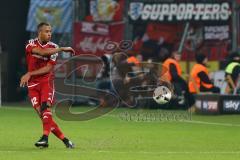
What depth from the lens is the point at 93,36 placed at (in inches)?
1148

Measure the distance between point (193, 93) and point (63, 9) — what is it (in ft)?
18.5

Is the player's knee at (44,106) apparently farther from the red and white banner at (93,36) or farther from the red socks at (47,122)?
the red and white banner at (93,36)

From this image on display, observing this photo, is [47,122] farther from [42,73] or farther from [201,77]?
[201,77]

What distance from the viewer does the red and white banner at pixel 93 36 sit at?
94.8 feet

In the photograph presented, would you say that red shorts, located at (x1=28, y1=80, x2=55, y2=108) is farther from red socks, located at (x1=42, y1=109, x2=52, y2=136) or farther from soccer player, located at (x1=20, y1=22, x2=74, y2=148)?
red socks, located at (x1=42, y1=109, x2=52, y2=136)

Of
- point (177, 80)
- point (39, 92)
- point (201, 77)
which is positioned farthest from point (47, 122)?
point (177, 80)

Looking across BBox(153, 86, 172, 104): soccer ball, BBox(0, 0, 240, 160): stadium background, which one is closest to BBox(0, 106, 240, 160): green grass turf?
BBox(0, 0, 240, 160): stadium background

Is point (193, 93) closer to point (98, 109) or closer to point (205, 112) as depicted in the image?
point (205, 112)

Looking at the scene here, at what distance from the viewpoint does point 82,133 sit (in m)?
18.8

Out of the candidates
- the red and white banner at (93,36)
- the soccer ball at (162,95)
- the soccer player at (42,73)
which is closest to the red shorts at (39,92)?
the soccer player at (42,73)

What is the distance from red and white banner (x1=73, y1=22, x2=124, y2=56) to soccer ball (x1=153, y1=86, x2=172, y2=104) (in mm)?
2787

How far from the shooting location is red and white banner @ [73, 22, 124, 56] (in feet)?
94.8

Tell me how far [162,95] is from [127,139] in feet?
32.1

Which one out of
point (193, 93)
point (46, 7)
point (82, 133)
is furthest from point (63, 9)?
point (82, 133)
